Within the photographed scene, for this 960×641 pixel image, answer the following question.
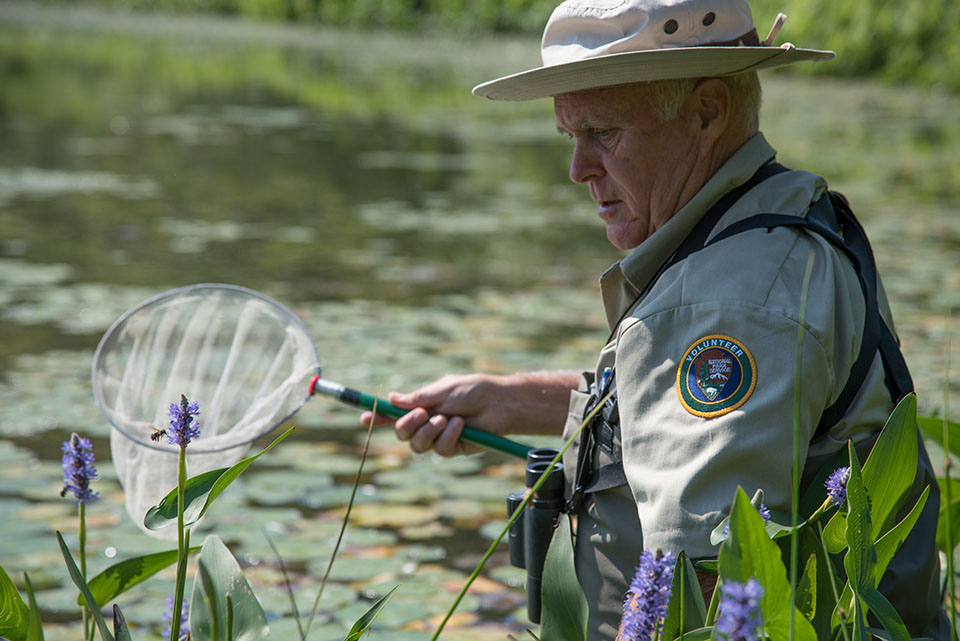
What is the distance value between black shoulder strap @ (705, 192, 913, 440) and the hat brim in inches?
8.3

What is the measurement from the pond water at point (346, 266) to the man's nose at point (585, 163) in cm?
112

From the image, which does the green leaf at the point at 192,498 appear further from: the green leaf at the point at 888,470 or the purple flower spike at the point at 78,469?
the green leaf at the point at 888,470

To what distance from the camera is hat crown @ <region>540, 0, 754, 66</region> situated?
150 cm

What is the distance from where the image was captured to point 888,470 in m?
1.07

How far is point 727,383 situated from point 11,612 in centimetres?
80

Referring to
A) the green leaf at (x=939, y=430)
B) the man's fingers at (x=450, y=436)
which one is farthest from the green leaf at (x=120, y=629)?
the green leaf at (x=939, y=430)

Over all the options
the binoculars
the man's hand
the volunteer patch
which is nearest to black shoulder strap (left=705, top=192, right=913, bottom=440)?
the volunteer patch

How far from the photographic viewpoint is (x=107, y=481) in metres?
3.11

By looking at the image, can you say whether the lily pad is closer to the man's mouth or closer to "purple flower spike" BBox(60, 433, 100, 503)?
the man's mouth

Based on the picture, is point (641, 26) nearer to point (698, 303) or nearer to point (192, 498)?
point (698, 303)

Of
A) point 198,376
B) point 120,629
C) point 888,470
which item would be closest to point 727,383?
point 888,470

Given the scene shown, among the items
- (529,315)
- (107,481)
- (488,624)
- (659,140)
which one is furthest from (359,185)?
(659,140)

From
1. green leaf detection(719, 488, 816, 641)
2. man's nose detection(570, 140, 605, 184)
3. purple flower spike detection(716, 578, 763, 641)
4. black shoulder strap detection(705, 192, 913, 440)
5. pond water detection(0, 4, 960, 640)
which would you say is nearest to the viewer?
purple flower spike detection(716, 578, 763, 641)

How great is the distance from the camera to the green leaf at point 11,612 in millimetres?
1138
